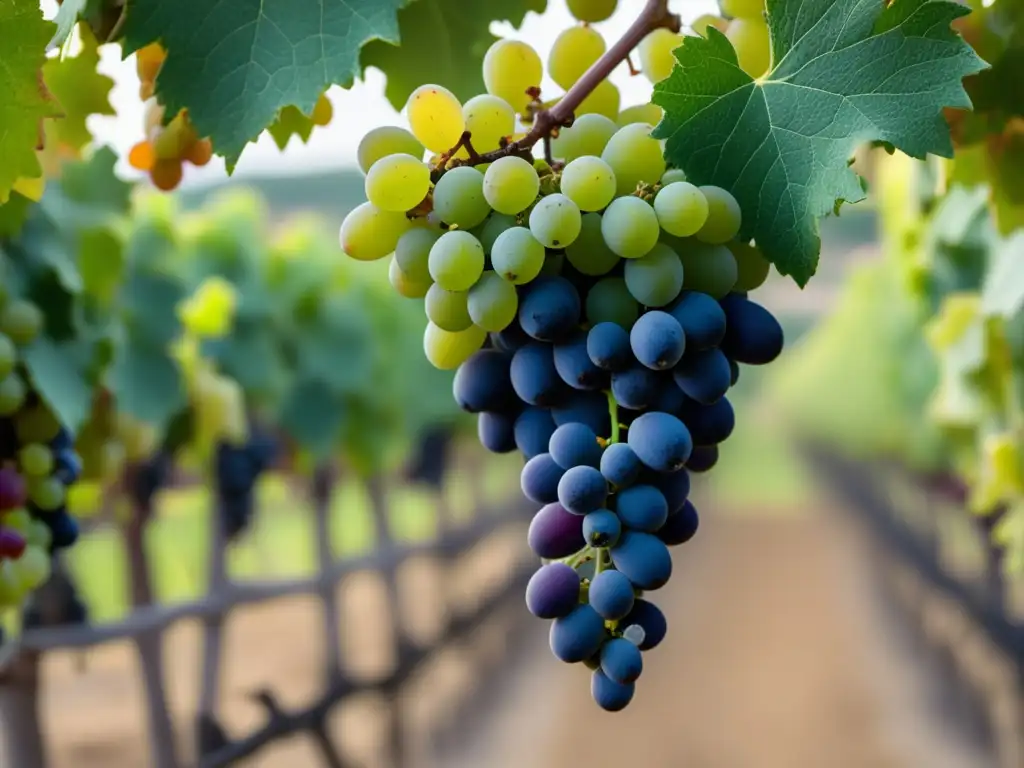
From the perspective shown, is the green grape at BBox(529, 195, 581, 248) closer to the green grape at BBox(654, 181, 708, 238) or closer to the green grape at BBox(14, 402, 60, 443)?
the green grape at BBox(654, 181, 708, 238)

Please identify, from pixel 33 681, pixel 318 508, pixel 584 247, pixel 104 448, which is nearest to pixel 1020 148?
pixel 584 247

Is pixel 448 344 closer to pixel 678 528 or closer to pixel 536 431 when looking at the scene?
pixel 536 431

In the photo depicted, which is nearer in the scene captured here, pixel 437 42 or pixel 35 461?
pixel 437 42

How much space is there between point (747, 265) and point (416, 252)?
238 mm

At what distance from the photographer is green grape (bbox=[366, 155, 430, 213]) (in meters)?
0.61

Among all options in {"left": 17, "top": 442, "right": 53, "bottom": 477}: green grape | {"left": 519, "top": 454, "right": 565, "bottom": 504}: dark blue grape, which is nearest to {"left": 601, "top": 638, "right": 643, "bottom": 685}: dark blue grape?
{"left": 519, "top": 454, "right": 565, "bottom": 504}: dark blue grape

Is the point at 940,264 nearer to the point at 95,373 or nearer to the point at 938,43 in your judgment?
the point at 938,43

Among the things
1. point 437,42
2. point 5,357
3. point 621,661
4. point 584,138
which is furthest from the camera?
point 5,357

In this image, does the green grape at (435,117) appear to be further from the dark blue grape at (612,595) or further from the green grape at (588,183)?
the dark blue grape at (612,595)

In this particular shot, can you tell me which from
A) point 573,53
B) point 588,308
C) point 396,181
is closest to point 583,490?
point 588,308

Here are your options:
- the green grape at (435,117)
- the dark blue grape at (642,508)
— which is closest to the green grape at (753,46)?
the green grape at (435,117)

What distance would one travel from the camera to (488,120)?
0.66 m

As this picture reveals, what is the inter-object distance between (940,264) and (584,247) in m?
1.52

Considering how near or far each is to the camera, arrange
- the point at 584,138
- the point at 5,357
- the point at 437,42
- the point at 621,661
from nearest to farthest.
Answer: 1. the point at 621,661
2. the point at 584,138
3. the point at 437,42
4. the point at 5,357
